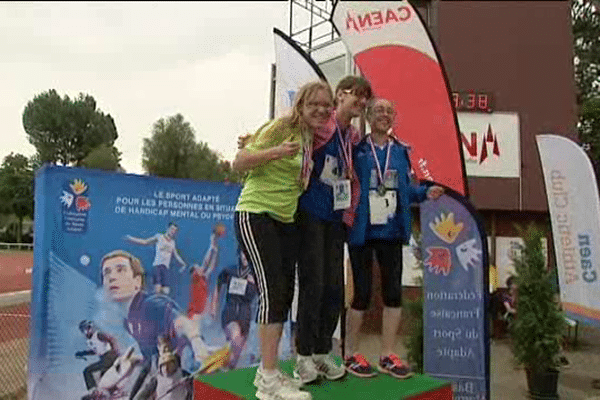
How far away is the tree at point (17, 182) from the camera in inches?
214

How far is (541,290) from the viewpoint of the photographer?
7066 mm

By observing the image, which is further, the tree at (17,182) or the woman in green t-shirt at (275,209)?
the tree at (17,182)

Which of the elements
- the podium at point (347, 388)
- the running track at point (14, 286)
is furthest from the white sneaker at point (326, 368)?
the running track at point (14, 286)

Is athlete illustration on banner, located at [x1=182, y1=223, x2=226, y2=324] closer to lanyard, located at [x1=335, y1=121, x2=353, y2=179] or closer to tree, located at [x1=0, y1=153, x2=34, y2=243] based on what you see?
tree, located at [x1=0, y1=153, x2=34, y2=243]

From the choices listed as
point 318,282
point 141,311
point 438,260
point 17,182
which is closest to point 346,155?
point 318,282

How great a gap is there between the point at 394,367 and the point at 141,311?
219 cm

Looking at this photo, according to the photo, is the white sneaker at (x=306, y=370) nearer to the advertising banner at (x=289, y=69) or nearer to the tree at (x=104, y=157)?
the advertising banner at (x=289, y=69)

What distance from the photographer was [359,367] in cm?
318

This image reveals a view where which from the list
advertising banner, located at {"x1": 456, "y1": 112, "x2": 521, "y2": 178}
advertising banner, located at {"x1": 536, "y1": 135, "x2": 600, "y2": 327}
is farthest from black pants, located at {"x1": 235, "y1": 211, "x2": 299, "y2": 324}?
advertising banner, located at {"x1": 456, "y1": 112, "x2": 521, "y2": 178}

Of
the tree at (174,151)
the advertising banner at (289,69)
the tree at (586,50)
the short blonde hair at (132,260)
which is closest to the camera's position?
the short blonde hair at (132,260)

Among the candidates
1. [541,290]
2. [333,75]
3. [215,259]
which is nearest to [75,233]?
[215,259]

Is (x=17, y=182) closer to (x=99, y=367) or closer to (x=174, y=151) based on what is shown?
(x=99, y=367)

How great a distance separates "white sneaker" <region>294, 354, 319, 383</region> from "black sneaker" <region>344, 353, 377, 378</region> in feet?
0.85

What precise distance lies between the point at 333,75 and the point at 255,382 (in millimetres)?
9447
